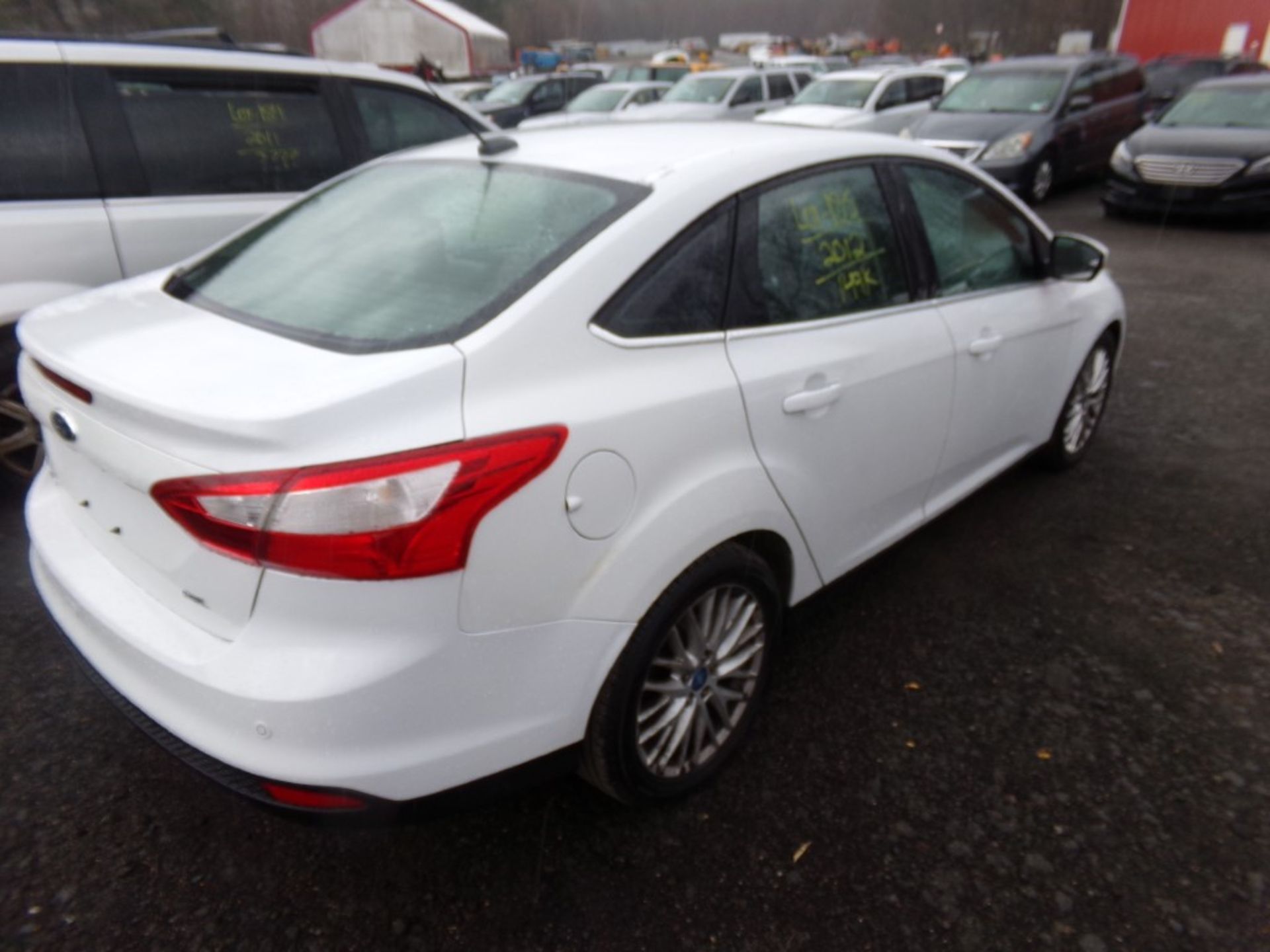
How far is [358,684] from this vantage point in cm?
163

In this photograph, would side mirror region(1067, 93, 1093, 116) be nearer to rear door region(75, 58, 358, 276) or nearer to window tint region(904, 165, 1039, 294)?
window tint region(904, 165, 1039, 294)

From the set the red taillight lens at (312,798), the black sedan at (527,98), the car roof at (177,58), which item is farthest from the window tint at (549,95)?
the red taillight lens at (312,798)

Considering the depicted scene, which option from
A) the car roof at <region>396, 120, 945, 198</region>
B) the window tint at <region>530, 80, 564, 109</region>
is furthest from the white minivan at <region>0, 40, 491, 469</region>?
the window tint at <region>530, 80, 564, 109</region>

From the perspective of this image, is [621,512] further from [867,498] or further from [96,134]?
[96,134]

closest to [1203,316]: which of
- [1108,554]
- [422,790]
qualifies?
[1108,554]

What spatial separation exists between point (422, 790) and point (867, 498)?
5.14 ft

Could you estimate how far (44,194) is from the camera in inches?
A: 138

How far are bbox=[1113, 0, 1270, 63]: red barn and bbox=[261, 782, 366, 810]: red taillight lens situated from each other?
33356 millimetres

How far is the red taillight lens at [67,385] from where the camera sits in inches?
75.4

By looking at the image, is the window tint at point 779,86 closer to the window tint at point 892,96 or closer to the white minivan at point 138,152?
the window tint at point 892,96

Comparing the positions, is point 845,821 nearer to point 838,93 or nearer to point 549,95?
point 838,93

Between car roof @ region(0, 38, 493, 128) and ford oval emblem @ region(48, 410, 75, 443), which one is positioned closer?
ford oval emblem @ region(48, 410, 75, 443)

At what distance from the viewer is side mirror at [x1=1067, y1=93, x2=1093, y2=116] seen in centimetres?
1080

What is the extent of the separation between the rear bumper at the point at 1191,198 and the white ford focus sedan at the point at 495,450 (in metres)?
8.28
